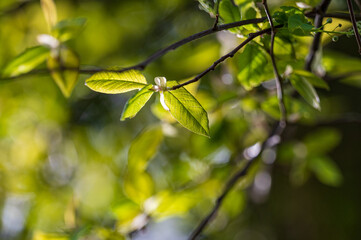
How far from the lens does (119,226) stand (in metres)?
0.97

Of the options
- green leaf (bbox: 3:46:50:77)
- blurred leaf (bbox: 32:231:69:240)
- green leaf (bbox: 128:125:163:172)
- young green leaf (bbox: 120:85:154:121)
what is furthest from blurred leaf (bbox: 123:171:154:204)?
young green leaf (bbox: 120:85:154:121)

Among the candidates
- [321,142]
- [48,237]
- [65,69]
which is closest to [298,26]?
[65,69]

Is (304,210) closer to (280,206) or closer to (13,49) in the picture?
(280,206)

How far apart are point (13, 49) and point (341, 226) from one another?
4.81 ft

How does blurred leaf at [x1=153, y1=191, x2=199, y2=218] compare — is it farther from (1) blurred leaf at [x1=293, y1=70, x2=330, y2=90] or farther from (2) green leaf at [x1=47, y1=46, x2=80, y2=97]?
(1) blurred leaf at [x1=293, y1=70, x2=330, y2=90]

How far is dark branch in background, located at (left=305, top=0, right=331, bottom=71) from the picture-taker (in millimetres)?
645

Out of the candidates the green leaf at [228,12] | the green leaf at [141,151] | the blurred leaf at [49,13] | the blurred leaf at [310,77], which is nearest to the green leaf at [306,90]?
the blurred leaf at [310,77]

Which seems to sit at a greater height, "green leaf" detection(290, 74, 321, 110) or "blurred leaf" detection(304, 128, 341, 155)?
"green leaf" detection(290, 74, 321, 110)

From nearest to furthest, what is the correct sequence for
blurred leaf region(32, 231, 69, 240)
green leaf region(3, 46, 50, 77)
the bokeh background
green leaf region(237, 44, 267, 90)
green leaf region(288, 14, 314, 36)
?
green leaf region(288, 14, 314, 36) → green leaf region(237, 44, 267, 90) → green leaf region(3, 46, 50, 77) → blurred leaf region(32, 231, 69, 240) → the bokeh background

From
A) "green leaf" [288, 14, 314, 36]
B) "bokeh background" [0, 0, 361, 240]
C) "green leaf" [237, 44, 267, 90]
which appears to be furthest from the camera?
"bokeh background" [0, 0, 361, 240]

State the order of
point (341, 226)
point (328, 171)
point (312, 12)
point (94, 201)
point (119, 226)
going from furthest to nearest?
1. point (94, 201)
2. point (341, 226)
3. point (328, 171)
4. point (119, 226)
5. point (312, 12)

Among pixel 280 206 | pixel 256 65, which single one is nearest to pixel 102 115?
pixel 280 206

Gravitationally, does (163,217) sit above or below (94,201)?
above

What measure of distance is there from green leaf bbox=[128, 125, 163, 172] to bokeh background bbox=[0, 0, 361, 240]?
5cm
